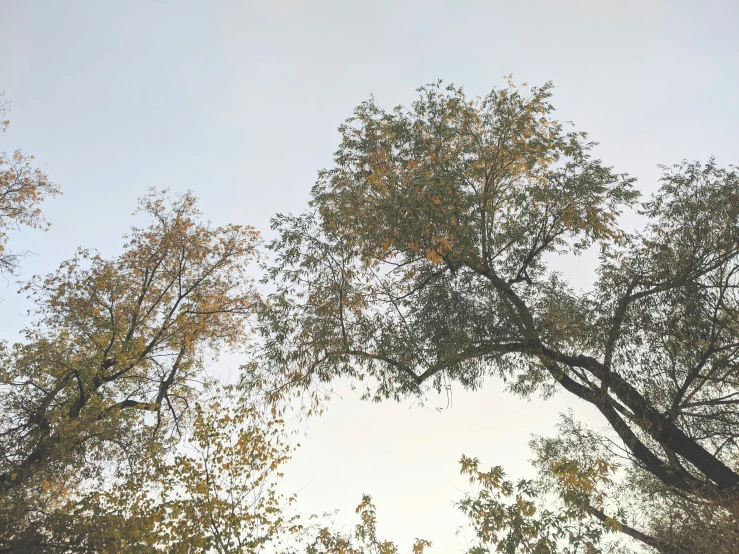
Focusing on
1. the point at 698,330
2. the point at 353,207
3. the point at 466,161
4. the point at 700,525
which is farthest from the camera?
the point at 466,161

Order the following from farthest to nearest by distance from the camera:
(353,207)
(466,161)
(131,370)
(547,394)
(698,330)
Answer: (131,370)
(547,394)
(466,161)
(353,207)
(698,330)

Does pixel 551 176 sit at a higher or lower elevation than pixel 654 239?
higher

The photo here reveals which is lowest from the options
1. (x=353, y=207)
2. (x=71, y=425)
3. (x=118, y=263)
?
(x=71, y=425)

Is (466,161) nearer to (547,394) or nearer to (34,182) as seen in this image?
(547,394)

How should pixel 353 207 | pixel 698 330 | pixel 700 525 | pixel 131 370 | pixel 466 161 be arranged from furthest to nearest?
1. pixel 131 370
2. pixel 466 161
3. pixel 353 207
4. pixel 698 330
5. pixel 700 525

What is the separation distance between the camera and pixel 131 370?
13094 mm

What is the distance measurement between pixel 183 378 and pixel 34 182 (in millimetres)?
6226

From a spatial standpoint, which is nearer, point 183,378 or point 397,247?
point 397,247

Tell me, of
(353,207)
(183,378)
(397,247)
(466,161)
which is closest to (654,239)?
(466,161)

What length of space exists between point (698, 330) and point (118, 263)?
45.0 feet

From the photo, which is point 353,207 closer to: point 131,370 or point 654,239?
point 654,239

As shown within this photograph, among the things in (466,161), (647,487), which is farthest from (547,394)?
(466,161)

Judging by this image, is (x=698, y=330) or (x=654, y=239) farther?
(x=654, y=239)

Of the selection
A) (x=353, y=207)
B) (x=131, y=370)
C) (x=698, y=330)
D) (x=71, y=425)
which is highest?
(x=353, y=207)
